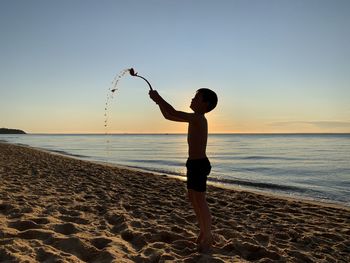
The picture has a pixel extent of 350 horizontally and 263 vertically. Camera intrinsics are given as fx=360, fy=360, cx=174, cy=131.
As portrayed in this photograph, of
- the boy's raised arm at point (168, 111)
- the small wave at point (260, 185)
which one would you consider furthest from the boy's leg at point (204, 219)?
the small wave at point (260, 185)

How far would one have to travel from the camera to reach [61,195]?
8555mm

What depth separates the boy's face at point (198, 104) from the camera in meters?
4.67

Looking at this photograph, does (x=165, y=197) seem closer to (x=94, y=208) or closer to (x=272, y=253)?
(x=94, y=208)

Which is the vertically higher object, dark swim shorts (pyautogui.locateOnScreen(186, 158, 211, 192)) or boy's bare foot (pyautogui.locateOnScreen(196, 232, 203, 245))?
dark swim shorts (pyautogui.locateOnScreen(186, 158, 211, 192))

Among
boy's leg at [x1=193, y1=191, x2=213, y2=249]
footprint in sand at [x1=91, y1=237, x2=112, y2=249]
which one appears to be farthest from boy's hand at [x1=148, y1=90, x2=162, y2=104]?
footprint in sand at [x1=91, y1=237, x2=112, y2=249]

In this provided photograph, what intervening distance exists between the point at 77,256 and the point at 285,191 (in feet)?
35.3

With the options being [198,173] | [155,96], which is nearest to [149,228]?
[198,173]

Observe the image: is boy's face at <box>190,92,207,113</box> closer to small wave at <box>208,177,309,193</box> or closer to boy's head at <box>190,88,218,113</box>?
boy's head at <box>190,88,218,113</box>

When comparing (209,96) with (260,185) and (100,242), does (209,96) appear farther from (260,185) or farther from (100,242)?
(260,185)

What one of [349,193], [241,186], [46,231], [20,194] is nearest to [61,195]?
[20,194]

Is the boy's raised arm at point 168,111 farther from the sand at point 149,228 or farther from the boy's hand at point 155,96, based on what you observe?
the sand at point 149,228

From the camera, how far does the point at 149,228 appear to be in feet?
18.9

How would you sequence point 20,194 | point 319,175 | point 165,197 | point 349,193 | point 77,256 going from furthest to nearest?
point 319,175
point 349,193
point 165,197
point 20,194
point 77,256

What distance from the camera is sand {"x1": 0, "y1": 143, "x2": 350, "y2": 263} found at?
14.8 feet
